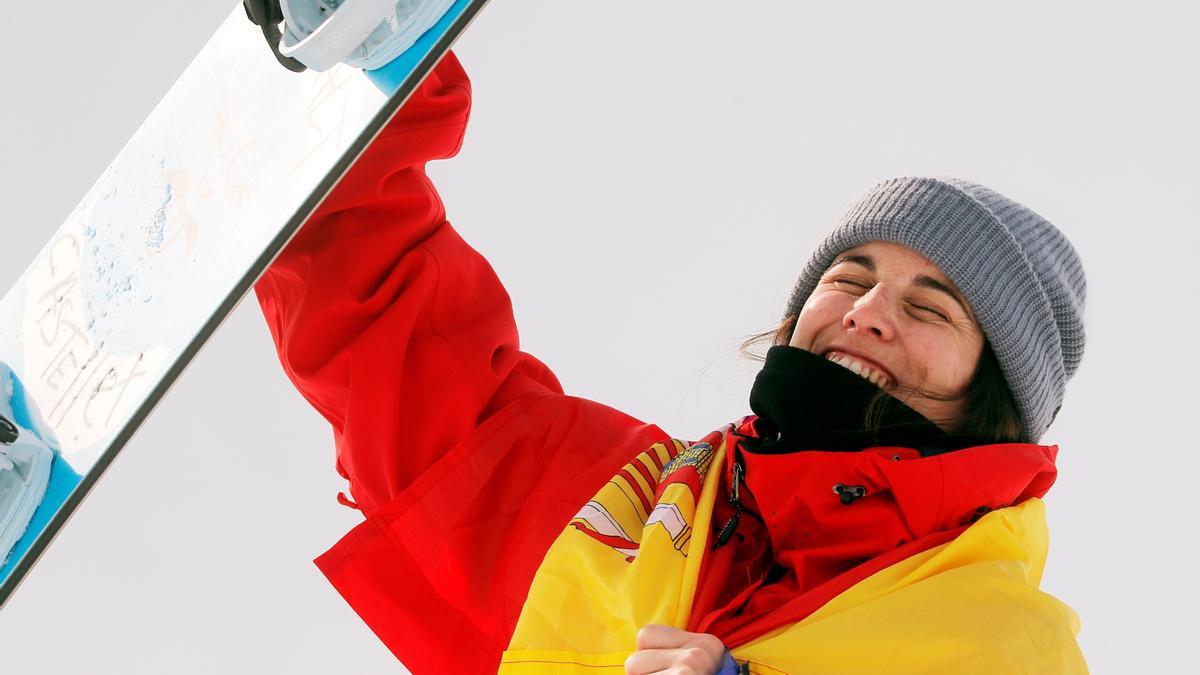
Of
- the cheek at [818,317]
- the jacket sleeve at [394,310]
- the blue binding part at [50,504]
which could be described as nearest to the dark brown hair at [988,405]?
the cheek at [818,317]

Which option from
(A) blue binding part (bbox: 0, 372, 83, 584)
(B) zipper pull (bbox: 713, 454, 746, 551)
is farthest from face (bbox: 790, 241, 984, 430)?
(A) blue binding part (bbox: 0, 372, 83, 584)

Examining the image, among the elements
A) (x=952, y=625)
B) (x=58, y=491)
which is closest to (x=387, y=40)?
(x=58, y=491)

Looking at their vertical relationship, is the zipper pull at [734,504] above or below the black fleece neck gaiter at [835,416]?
below

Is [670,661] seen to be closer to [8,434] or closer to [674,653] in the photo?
[674,653]

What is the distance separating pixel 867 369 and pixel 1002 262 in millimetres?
181

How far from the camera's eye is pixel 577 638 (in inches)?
49.8

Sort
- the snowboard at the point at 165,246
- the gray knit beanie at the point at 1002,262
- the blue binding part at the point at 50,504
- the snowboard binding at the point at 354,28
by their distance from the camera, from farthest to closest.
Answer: the gray knit beanie at the point at 1002,262 < the blue binding part at the point at 50,504 < the snowboard at the point at 165,246 < the snowboard binding at the point at 354,28

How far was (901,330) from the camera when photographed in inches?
53.6

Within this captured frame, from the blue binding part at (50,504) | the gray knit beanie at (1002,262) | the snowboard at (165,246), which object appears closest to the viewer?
the snowboard at (165,246)

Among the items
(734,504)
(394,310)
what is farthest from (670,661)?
(394,310)

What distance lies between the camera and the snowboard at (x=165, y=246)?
1154 mm

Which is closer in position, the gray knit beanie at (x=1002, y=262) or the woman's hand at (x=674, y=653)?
the woman's hand at (x=674, y=653)

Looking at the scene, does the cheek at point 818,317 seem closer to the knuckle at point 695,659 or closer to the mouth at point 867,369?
the mouth at point 867,369

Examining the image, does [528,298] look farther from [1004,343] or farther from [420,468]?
[1004,343]
